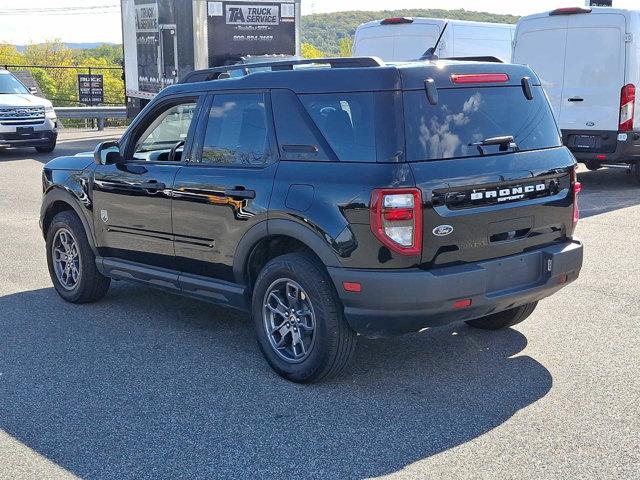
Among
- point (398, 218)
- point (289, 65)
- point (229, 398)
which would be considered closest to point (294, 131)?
point (289, 65)

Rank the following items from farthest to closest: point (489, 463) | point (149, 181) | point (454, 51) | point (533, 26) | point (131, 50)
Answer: point (131, 50) < point (454, 51) < point (533, 26) < point (149, 181) < point (489, 463)

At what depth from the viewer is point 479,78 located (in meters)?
4.94

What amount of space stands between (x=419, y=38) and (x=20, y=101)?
29.8 feet

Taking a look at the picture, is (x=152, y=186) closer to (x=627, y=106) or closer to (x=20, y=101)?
(x=627, y=106)

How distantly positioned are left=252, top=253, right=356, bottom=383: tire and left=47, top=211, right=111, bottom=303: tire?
6.73 feet

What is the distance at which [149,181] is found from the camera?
5934 mm

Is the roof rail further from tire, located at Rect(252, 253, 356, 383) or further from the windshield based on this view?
the windshield

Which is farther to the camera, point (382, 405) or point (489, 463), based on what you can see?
point (382, 405)

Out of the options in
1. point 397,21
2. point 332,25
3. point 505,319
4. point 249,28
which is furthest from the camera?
point 332,25

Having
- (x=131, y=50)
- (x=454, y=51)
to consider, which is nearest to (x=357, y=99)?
(x=454, y=51)

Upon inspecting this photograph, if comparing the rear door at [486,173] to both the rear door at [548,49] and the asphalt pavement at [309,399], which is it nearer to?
the asphalt pavement at [309,399]

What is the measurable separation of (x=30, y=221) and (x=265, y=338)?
6.45 metres

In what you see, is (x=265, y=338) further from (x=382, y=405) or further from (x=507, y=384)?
(x=507, y=384)

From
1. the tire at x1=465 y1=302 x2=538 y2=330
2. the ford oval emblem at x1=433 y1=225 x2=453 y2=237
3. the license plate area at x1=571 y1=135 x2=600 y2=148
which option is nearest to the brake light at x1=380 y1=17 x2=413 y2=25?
the license plate area at x1=571 y1=135 x2=600 y2=148
